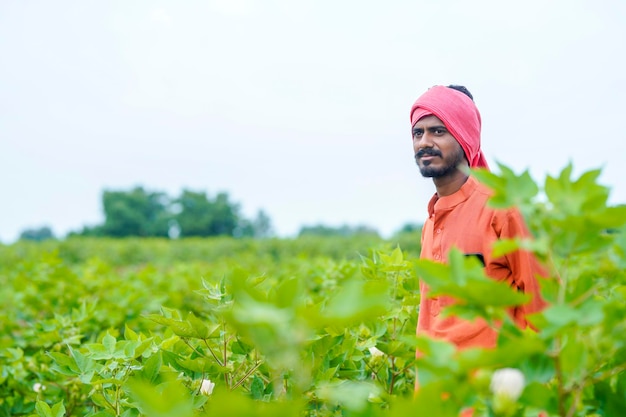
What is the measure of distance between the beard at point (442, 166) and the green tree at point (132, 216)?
52125 mm

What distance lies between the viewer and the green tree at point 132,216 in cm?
5328

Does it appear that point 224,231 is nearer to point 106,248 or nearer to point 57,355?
point 106,248

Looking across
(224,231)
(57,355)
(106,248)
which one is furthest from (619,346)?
(224,231)

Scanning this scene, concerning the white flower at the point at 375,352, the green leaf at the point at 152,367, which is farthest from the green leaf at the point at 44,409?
the white flower at the point at 375,352

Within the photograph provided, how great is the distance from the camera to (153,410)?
824 millimetres

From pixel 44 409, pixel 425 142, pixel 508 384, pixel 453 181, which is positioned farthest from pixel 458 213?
pixel 44 409

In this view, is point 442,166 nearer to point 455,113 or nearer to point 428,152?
point 428,152

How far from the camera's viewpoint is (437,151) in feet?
7.35

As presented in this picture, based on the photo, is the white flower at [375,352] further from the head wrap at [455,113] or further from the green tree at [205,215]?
the green tree at [205,215]

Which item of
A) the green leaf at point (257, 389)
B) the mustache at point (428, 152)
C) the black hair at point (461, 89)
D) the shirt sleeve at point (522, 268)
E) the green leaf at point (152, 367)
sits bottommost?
the green leaf at point (257, 389)

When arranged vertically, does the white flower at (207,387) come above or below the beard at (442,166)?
below

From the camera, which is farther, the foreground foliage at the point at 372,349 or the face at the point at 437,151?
the face at the point at 437,151

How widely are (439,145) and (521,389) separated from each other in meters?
1.31

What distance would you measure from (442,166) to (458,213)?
0.57ft
